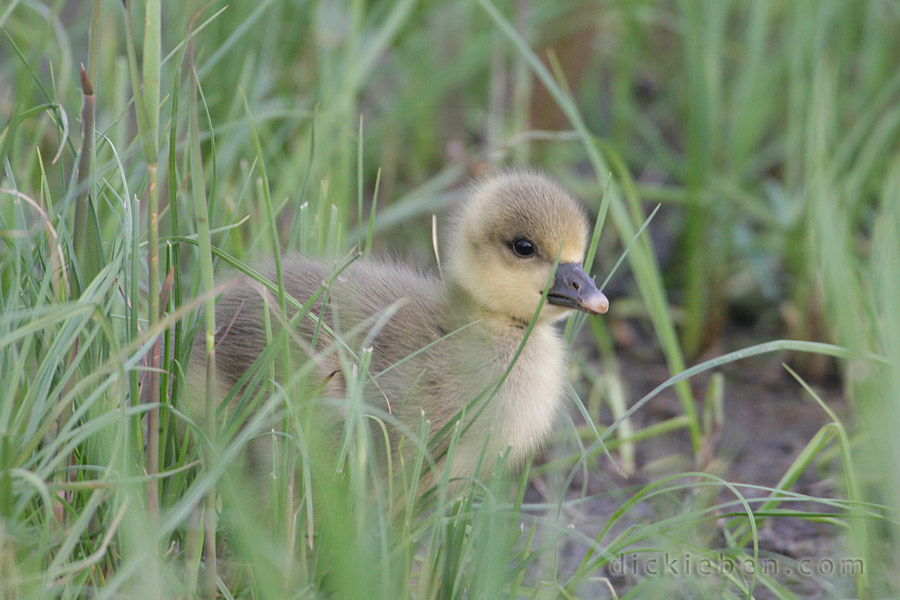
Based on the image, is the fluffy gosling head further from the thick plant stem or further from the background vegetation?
the thick plant stem

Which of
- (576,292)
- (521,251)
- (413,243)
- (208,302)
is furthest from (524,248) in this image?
(413,243)

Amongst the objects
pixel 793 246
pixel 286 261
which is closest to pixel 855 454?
pixel 793 246

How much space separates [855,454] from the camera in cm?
247

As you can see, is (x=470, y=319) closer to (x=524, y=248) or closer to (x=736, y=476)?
(x=524, y=248)

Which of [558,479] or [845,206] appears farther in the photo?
[845,206]

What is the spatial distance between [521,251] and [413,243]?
1.40 metres

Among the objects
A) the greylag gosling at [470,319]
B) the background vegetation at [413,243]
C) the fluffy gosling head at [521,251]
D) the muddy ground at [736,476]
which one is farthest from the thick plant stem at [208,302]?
the fluffy gosling head at [521,251]

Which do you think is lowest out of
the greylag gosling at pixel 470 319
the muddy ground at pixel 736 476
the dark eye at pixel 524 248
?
the muddy ground at pixel 736 476

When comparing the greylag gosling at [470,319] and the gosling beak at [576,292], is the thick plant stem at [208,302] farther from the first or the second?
the gosling beak at [576,292]

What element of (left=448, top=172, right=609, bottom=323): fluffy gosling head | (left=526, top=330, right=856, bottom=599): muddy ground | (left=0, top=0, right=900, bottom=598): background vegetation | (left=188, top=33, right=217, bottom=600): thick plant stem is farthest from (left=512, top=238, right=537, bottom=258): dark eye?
(left=188, top=33, right=217, bottom=600): thick plant stem

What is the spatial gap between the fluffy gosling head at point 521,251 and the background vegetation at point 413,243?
12 centimetres

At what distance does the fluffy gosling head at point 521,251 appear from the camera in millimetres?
2182

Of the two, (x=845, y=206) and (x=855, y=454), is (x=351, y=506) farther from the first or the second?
(x=845, y=206)

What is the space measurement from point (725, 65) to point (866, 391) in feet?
8.61
